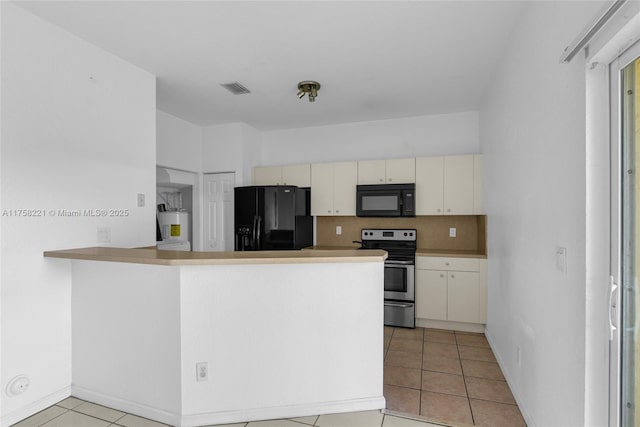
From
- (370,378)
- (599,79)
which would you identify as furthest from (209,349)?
(599,79)

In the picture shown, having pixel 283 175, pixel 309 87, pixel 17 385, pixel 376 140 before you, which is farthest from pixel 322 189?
pixel 17 385

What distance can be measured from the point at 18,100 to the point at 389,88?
9.58 ft

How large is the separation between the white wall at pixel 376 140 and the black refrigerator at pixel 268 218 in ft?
2.86

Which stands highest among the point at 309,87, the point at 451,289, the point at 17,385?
the point at 309,87

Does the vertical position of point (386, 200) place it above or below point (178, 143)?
below

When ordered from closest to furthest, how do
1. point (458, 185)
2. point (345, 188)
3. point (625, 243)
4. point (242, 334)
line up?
point (625, 243) < point (242, 334) < point (458, 185) < point (345, 188)

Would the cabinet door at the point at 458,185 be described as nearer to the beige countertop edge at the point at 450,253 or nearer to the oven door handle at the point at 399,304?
the beige countertop edge at the point at 450,253

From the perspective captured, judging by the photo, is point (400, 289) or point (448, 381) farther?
point (400, 289)

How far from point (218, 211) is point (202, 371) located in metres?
2.87

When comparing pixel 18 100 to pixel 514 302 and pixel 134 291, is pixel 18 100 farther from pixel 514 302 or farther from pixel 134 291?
pixel 514 302

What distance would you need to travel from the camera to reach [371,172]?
13.5 ft

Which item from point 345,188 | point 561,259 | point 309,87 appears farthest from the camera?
point 345,188

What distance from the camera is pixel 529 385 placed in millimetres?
1953

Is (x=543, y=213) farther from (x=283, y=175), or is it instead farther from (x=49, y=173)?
(x=283, y=175)
